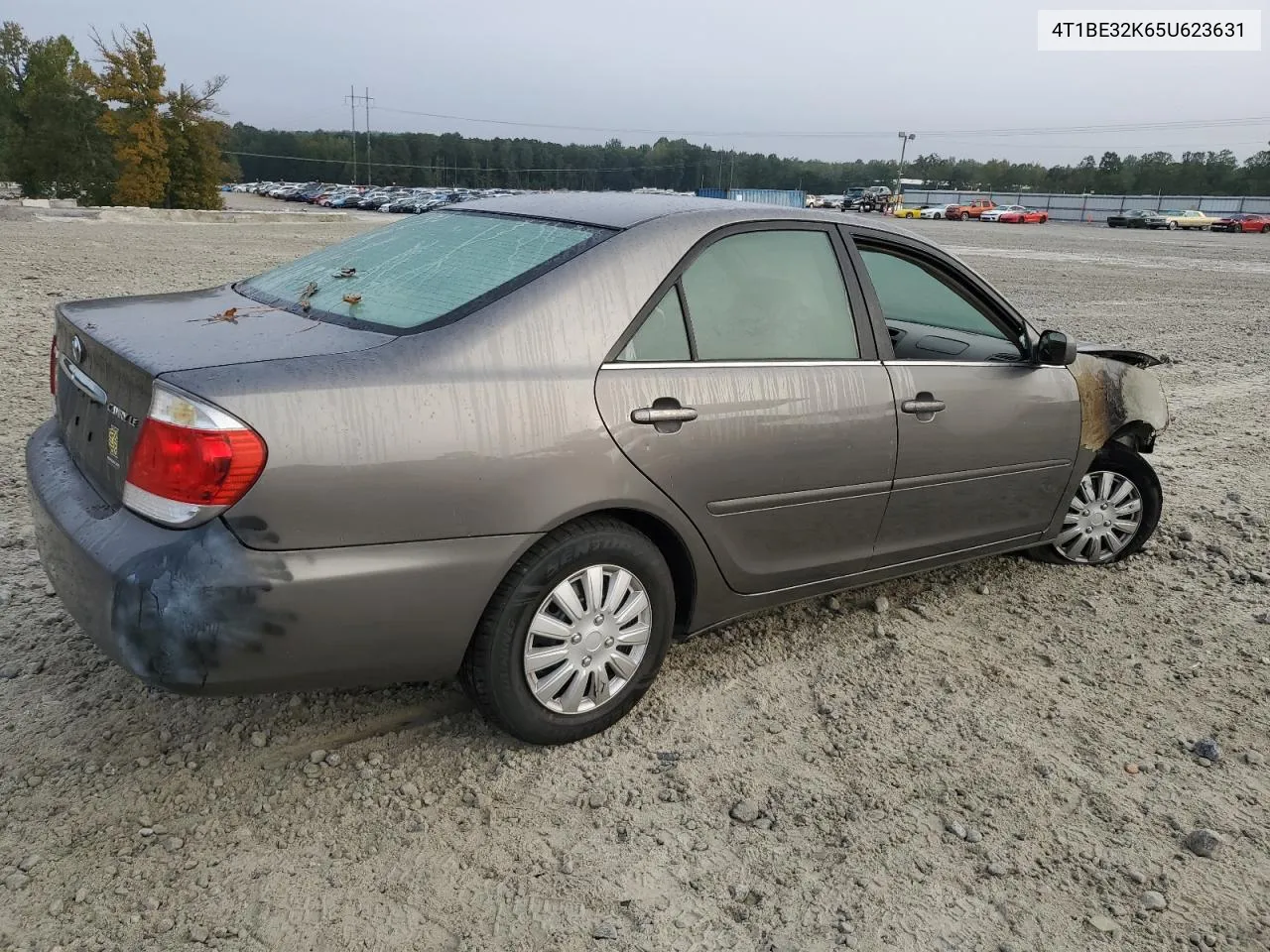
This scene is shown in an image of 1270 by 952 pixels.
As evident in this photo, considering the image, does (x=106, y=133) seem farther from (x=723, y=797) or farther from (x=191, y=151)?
(x=723, y=797)

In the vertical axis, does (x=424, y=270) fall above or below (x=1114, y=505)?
above

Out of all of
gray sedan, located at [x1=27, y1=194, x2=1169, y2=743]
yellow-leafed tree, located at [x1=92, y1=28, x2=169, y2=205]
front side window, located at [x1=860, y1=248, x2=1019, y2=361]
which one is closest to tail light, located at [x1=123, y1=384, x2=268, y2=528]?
gray sedan, located at [x1=27, y1=194, x2=1169, y2=743]

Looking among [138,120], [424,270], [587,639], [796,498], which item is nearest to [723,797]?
[587,639]

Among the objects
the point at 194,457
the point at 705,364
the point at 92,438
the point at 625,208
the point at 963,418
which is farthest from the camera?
the point at 963,418

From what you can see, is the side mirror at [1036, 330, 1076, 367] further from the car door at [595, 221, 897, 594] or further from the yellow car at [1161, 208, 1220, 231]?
the yellow car at [1161, 208, 1220, 231]

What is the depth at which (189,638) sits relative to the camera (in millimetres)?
2299

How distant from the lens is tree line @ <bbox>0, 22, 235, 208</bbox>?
1849 inches

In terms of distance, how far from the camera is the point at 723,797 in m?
2.79

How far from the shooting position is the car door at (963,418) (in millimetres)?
3525

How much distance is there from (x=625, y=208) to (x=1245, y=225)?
65724 mm

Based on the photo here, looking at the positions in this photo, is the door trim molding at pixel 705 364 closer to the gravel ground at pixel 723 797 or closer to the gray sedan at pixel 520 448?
the gray sedan at pixel 520 448

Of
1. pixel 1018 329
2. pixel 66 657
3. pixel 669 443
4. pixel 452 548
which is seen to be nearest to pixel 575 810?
pixel 452 548

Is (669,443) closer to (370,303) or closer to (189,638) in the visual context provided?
(370,303)

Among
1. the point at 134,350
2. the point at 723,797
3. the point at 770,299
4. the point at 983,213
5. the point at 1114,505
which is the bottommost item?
A: the point at 723,797
